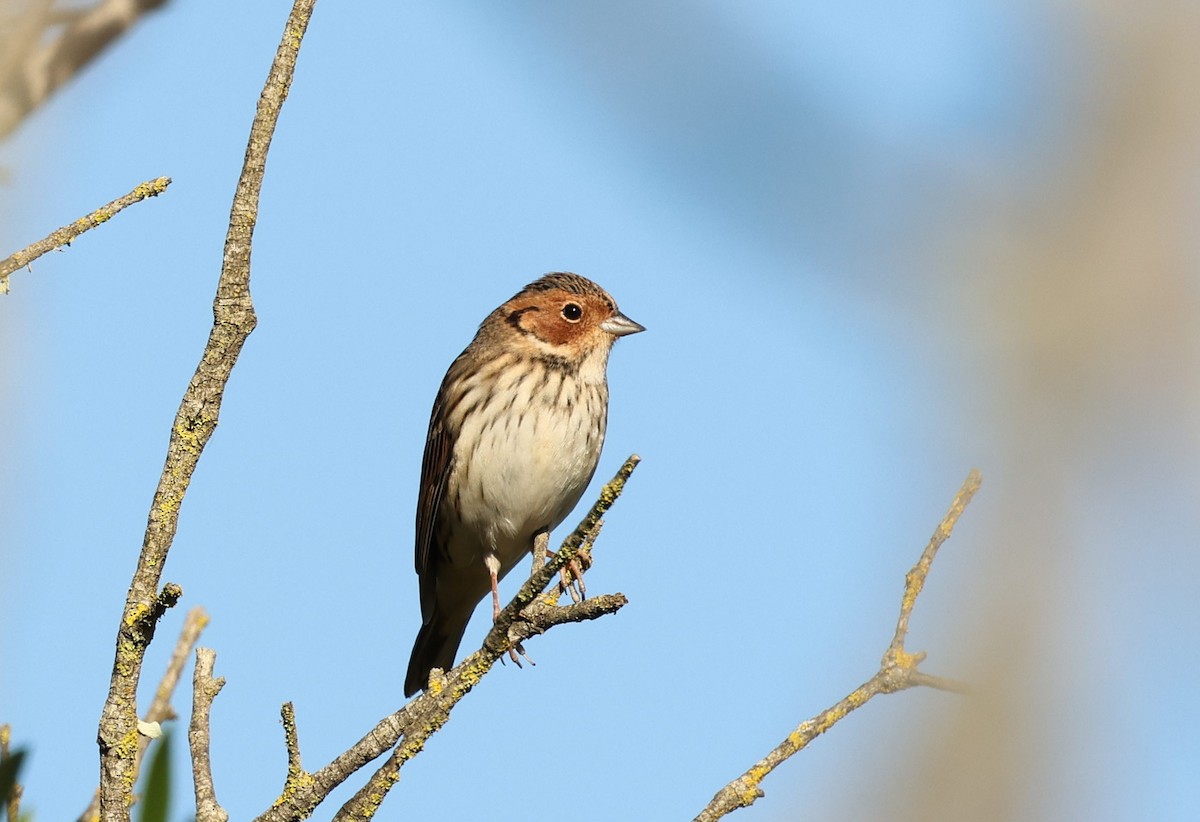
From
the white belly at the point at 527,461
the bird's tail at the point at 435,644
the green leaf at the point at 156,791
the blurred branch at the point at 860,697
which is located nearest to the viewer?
the blurred branch at the point at 860,697

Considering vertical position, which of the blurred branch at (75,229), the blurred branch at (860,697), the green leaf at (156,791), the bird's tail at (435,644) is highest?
the blurred branch at (75,229)

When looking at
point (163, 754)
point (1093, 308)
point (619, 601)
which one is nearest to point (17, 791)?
point (163, 754)

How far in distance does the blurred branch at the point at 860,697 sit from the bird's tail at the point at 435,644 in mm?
4764

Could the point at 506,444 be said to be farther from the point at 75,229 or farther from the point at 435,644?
the point at 75,229

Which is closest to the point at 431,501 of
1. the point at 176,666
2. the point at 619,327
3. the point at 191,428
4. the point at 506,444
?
the point at 506,444

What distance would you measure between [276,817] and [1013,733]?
199 cm

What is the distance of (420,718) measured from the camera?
354cm

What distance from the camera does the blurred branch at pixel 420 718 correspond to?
3422mm

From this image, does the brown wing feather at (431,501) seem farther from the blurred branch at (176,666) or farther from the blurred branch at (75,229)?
the blurred branch at (75,229)

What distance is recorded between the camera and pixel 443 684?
3.84 meters

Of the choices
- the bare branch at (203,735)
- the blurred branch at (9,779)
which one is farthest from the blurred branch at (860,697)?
the blurred branch at (9,779)

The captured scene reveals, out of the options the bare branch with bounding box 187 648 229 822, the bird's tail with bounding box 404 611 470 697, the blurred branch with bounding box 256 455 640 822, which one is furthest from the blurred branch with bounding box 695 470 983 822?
the bird's tail with bounding box 404 611 470 697

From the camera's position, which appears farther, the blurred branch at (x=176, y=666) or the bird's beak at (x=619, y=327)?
the bird's beak at (x=619, y=327)

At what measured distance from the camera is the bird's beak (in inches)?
316
